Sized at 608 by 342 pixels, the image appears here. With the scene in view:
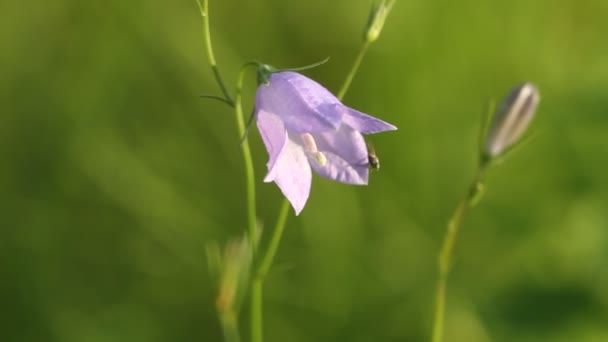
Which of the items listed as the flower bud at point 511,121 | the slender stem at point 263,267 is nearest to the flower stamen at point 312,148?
the slender stem at point 263,267

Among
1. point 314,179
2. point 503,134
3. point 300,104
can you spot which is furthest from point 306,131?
point 314,179

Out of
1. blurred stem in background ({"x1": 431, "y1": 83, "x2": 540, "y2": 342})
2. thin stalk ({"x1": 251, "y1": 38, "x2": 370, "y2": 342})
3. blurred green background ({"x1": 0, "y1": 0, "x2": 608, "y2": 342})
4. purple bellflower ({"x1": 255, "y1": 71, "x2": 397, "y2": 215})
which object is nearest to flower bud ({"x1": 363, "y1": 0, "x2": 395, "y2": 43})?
thin stalk ({"x1": 251, "y1": 38, "x2": 370, "y2": 342})

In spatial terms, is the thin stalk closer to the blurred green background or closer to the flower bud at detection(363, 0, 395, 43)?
the flower bud at detection(363, 0, 395, 43)

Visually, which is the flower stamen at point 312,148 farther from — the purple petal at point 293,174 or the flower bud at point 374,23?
the flower bud at point 374,23

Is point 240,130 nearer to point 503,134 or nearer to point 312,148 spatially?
point 312,148

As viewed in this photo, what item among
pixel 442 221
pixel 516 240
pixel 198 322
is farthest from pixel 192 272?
pixel 516 240
